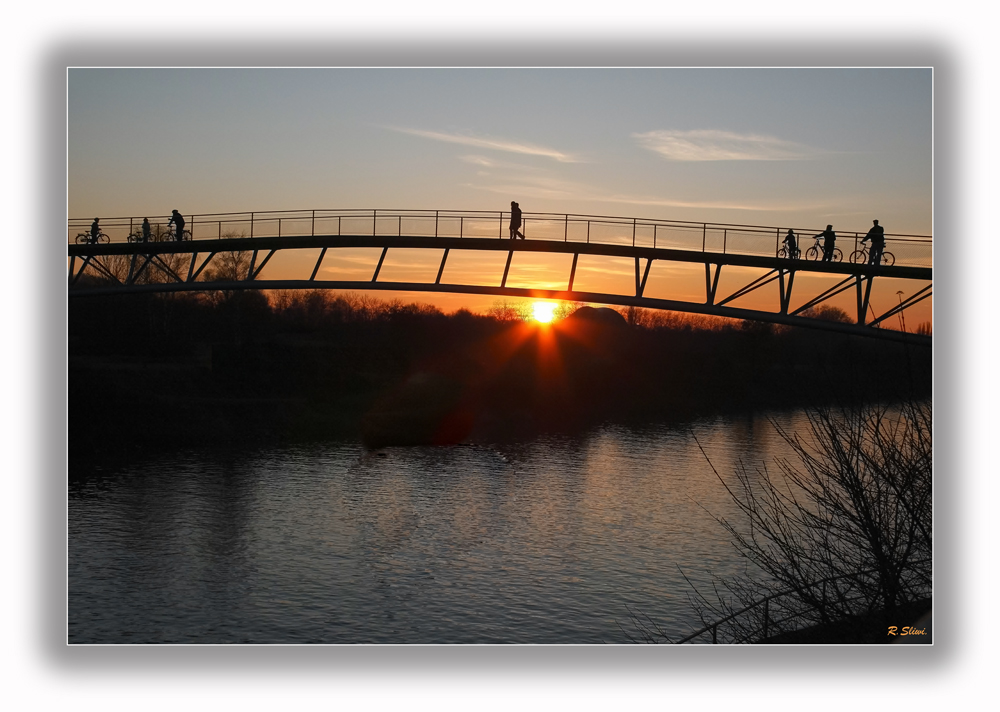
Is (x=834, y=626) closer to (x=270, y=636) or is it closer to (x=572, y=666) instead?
(x=572, y=666)

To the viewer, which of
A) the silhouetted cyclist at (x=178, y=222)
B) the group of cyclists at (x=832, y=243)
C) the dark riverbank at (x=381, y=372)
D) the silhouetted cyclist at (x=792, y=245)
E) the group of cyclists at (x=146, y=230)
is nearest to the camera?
the group of cyclists at (x=832, y=243)

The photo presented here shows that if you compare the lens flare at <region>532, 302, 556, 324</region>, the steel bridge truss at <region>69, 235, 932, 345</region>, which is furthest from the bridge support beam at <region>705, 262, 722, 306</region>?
the lens flare at <region>532, 302, 556, 324</region>

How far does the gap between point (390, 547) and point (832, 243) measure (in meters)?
11.7

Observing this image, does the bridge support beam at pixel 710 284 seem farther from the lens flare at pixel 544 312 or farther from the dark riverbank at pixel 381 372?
the lens flare at pixel 544 312

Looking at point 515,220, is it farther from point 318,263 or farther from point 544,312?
point 544,312

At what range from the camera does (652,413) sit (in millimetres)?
45438

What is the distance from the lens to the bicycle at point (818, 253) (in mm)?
14508

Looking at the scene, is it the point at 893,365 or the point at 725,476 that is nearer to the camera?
the point at 893,365

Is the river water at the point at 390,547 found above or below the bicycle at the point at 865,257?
below

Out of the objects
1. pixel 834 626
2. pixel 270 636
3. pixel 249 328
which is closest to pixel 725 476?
pixel 270 636

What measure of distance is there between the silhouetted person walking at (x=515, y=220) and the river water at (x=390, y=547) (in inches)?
275

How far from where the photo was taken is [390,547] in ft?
68.1
